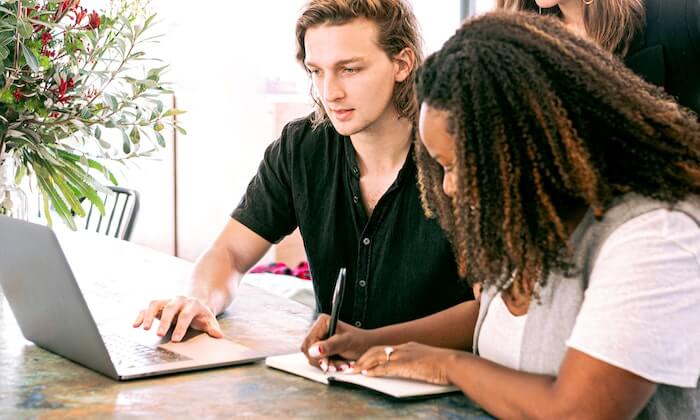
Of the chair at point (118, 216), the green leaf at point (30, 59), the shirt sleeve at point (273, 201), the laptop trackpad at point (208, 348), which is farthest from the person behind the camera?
the chair at point (118, 216)

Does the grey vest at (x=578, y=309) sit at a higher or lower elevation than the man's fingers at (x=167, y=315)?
higher

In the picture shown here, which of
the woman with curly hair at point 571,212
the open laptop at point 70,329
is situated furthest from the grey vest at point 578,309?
the open laptop at point 70,329

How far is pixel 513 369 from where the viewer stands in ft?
3.78

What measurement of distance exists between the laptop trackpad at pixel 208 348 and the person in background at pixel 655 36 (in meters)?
0.92

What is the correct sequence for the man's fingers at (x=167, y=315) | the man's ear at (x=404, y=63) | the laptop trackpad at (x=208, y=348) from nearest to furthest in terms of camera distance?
the laptop trackpad at (x=208, y=348), the man's fingers at (x=167, y=315), the man's ear at (x=404, y=63)

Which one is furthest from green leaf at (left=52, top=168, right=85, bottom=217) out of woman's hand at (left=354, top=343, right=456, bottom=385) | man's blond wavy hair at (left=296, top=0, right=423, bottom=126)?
woman's hand at (left=354, top=343, right=456, bottom=385)

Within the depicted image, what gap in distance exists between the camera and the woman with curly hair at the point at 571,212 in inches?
40.7

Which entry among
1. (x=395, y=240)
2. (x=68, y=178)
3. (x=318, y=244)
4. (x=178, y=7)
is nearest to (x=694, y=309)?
(x=395, y=240)

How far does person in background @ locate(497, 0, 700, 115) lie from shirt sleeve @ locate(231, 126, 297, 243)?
607 millimetres

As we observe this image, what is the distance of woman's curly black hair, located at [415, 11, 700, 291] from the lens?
1.06 m

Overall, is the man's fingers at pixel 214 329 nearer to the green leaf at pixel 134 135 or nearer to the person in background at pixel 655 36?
the green leaf at pixel 134 135

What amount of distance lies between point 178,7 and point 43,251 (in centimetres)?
306

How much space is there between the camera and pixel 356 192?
73.2 inches

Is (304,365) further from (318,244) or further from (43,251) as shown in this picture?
(318,244)
